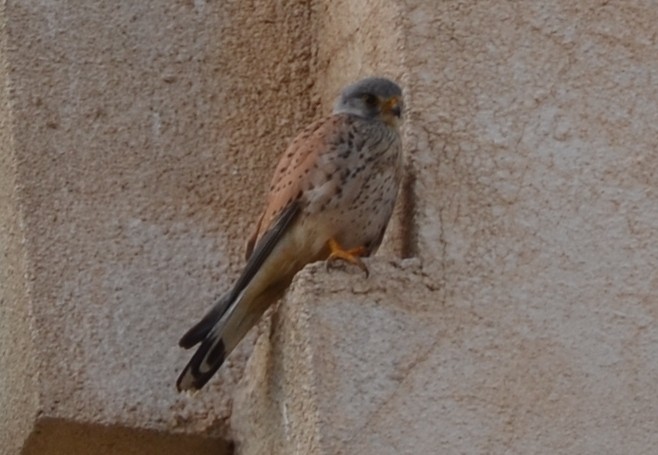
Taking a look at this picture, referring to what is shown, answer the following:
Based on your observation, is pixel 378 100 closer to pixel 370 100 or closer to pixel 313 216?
pixel 370 100

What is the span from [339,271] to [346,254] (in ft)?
0.25

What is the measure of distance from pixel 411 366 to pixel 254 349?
0.43 metres

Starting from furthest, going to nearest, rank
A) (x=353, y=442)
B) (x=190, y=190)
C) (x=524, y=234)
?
(x=190, y=190), (x=524, y=234), (x=353, y=442)

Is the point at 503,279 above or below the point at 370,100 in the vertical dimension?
below

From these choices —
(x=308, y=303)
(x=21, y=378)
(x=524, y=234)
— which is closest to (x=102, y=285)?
(x=21, y=378)

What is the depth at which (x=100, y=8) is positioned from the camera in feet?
12.2

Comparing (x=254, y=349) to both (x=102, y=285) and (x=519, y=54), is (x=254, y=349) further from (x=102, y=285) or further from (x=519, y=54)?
(x=519, y=54)

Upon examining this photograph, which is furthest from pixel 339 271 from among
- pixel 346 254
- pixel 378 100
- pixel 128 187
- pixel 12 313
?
pixel 12 313

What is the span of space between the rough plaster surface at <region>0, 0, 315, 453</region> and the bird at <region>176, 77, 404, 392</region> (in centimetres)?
18

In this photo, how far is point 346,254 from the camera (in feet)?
10.6

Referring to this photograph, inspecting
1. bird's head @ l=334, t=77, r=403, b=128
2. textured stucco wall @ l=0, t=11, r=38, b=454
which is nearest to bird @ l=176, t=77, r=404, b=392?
bird's head @ l=334, t=77, r=403, b=128

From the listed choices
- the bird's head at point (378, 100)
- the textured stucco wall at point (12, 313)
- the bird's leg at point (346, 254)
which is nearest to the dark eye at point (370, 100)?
the bird's head at point (378, 100)

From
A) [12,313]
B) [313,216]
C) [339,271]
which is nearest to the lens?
[339,271]

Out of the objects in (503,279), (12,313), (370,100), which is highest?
(370,100)
